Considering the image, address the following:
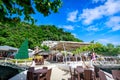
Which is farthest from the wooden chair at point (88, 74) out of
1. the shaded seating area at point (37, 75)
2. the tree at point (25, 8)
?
the tree at point (25, 8)

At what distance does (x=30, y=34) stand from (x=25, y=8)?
195ft

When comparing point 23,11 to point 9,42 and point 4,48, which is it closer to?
point 4,48

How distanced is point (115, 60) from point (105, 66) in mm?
2714

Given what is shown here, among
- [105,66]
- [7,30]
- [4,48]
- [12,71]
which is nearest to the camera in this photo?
[12,71]

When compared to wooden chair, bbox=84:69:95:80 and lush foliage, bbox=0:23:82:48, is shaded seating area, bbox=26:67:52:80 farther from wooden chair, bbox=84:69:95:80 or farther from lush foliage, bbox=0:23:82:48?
lush foliage, bbox=0:23:82:48

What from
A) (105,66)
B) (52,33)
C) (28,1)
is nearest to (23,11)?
(28,1)

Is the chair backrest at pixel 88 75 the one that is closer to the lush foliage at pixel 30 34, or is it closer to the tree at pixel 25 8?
the tree at pixel 25 8

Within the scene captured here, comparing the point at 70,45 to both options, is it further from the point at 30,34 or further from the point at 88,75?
the point at 30,34

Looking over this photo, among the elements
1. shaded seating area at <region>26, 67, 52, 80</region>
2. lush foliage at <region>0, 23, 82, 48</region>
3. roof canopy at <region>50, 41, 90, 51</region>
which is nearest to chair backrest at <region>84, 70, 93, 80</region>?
shaded seating area at <region>26, 67, 52, 80</region>

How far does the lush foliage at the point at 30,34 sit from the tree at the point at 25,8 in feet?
82.6

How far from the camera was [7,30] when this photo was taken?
54.2m

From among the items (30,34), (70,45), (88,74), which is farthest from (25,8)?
(30,34)

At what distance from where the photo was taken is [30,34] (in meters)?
65.0

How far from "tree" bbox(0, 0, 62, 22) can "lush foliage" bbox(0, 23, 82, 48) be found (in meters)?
25.2
